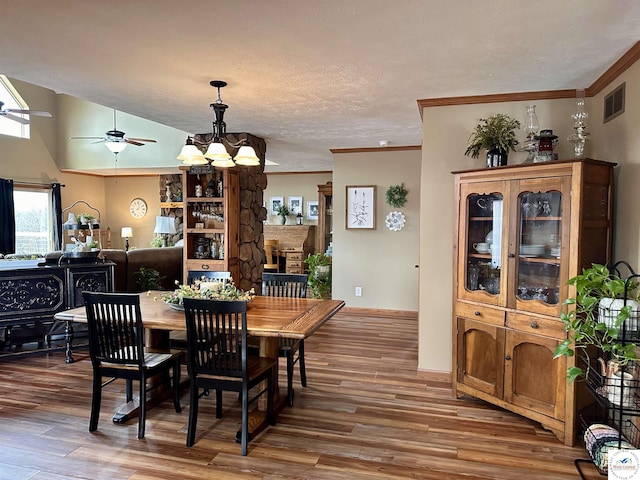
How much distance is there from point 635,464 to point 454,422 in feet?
3.70

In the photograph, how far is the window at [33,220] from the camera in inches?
355

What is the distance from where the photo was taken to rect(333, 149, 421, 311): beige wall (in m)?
6.24

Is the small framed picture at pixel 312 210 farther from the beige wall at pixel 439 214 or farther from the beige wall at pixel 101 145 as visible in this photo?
the beige wall at pixel 439 214

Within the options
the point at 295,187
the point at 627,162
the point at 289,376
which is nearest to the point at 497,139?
the point at 627,162

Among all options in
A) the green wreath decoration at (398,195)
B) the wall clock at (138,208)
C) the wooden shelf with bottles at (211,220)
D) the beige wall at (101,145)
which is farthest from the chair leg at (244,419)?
the wall clock at (138,208)

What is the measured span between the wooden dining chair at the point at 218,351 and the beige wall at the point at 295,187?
290 inches

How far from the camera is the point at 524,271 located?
3041 mm

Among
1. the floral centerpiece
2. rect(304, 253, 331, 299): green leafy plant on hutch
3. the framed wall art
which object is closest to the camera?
the floral centerpiece

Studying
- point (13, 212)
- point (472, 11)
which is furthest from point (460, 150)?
point (13, 212)

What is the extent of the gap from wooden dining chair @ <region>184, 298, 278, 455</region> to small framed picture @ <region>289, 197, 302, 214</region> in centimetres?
741

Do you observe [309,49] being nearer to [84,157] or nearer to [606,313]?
[606,313]

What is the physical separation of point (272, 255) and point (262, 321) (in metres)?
7.29

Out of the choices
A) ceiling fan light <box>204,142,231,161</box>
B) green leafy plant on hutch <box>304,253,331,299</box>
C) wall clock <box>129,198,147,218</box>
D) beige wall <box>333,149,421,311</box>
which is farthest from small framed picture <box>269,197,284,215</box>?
ceiling fan light <box>204,142,231,161</box>

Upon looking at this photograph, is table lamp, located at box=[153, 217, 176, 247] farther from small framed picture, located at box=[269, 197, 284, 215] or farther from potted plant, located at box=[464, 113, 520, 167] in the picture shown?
potted plant, located at box=[464, 113, 520, 167]
